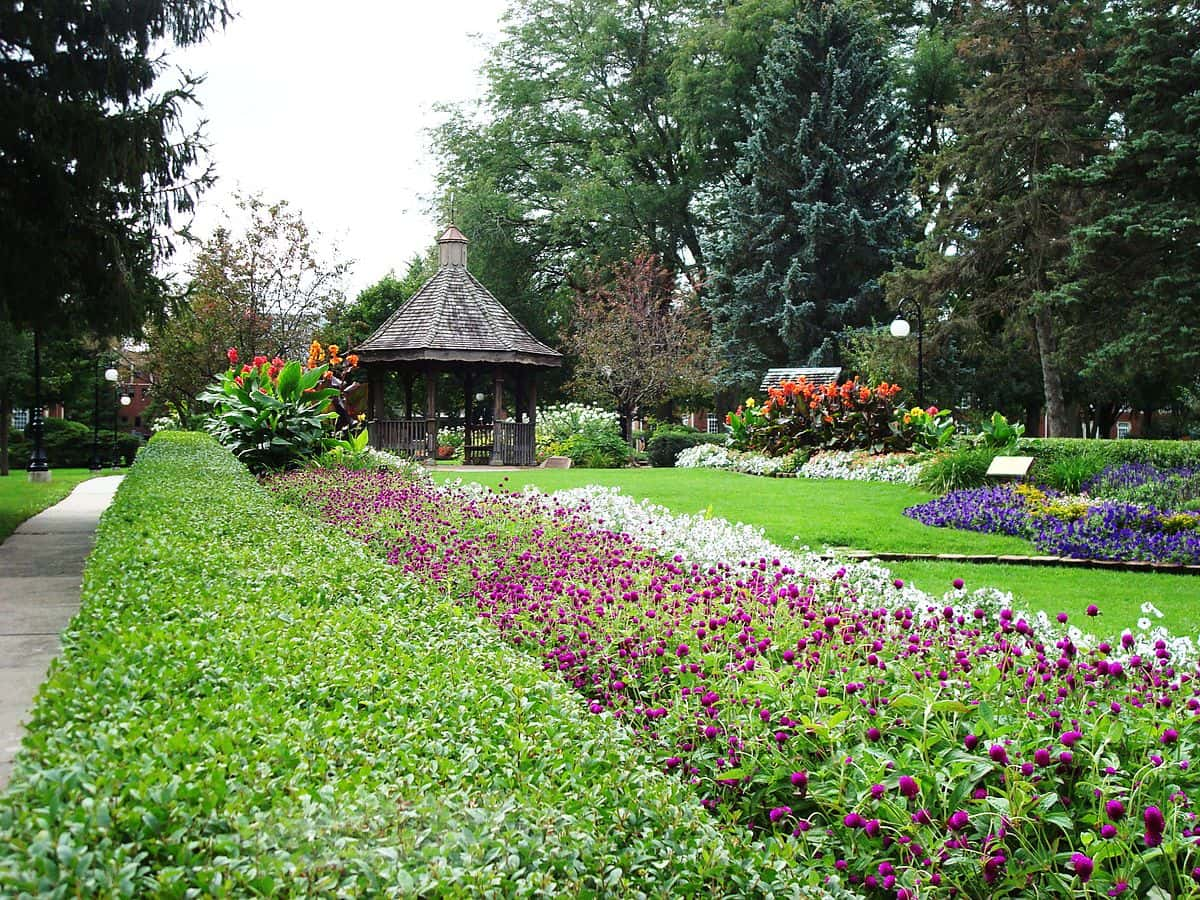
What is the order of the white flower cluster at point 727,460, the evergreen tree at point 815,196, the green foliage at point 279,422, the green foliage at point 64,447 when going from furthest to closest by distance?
the green foliage at point 64,447 → the evergreen tree at point 815,196 → the white flower cluster at point 727,460 → the green foliage at point 279,422

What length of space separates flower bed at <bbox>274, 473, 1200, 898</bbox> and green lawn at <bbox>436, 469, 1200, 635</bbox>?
2.18 m

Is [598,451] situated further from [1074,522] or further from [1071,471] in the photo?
[1074,522]

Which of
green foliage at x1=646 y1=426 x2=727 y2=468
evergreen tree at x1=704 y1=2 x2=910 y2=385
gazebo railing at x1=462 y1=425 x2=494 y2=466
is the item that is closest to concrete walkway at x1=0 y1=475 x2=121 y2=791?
gazebo railing at x1=462 y1=425 x2=494 y2=466

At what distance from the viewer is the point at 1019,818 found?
7.13ft

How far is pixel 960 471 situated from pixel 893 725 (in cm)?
1024

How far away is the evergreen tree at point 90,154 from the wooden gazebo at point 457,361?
10833 mm

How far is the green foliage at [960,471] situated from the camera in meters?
12.2

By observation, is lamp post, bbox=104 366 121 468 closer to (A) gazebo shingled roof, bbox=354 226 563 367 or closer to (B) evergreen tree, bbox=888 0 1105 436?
(A) gazebo shingled roof, bbox=354 226 563 367

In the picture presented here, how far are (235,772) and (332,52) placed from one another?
9.86 meters

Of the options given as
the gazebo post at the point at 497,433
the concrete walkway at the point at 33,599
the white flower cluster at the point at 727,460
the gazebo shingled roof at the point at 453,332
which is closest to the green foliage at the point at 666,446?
the white flower cluster at the point at 727,460

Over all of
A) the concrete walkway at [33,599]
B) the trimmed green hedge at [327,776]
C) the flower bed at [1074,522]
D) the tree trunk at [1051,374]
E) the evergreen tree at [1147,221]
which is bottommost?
the concrete walkway at [33,599]

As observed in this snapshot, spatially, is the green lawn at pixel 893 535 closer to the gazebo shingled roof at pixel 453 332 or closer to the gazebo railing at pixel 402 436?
the gazebo railing at pixel 402 436

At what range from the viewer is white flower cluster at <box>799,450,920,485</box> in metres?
14.3

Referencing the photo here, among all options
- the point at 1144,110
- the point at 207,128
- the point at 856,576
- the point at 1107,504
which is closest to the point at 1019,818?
the point at 856,576
